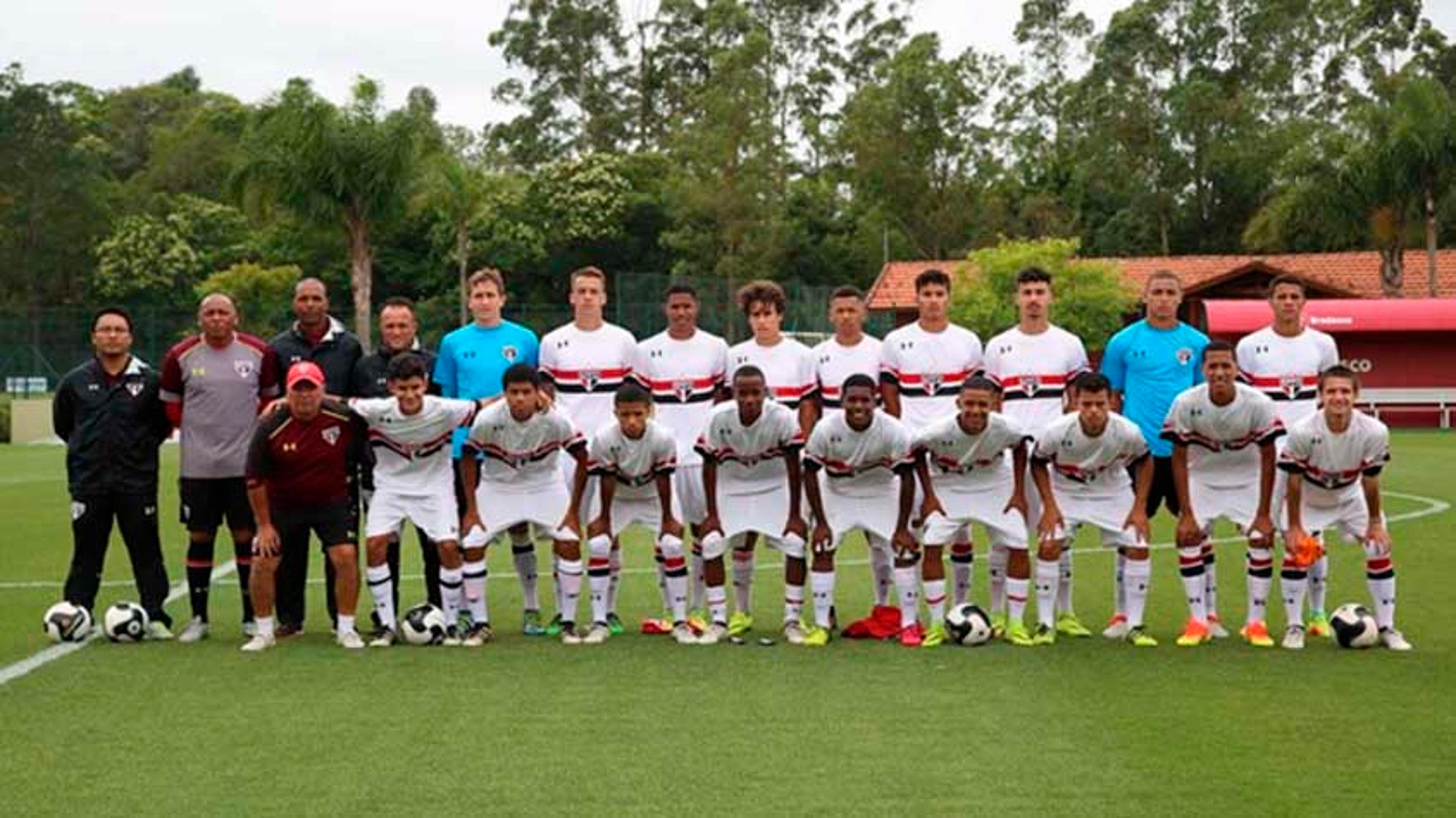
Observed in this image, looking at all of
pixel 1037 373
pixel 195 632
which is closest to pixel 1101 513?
pixel 1037 373

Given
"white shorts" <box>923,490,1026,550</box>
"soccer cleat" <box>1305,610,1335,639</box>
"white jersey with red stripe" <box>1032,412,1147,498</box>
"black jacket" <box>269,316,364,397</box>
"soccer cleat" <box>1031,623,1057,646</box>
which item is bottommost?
"soccer cleat" <box>1305,610,1335,639</box>

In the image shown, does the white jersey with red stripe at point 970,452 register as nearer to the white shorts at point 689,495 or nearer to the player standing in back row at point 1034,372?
the player standing in back row at point 1034,372

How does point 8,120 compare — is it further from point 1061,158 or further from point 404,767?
point 404,767

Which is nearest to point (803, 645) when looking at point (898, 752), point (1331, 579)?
point (898, 752)

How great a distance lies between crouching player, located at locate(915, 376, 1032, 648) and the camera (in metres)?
10.2

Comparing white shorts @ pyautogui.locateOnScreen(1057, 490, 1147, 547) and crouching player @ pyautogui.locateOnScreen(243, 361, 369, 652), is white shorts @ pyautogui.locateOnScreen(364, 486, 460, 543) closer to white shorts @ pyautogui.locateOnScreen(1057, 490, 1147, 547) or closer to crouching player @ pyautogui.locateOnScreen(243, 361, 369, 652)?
crouching player @ pyautogui.locateOnScreen(243, 361, 369, 652)

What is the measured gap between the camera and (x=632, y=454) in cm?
1049

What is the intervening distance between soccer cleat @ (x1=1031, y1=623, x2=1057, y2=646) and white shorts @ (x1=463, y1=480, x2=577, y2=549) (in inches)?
111

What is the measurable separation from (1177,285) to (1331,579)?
3583mm

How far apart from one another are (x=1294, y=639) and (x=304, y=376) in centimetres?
578

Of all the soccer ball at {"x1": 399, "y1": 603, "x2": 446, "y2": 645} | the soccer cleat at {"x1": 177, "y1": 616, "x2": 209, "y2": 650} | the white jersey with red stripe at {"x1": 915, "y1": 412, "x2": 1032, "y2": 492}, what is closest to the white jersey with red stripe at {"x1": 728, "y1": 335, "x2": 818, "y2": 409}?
the white jersey with red stripe at {"x1": 915, "y1": 412, "x2": 1032, "y2": 492}

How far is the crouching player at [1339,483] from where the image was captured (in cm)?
1012

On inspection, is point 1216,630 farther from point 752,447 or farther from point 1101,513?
point 752,447

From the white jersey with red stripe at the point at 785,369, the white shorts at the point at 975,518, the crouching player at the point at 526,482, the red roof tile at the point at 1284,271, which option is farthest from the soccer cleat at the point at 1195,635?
the red roof tile at the point at 1284,271
